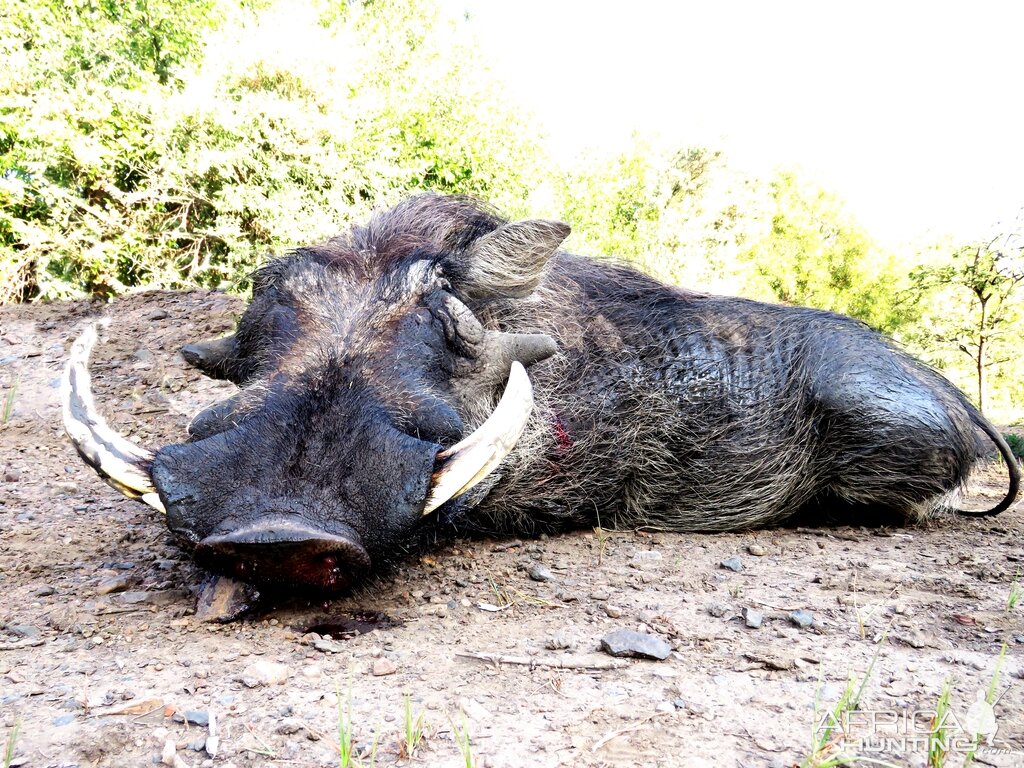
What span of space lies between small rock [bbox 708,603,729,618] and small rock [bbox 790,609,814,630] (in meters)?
0.18

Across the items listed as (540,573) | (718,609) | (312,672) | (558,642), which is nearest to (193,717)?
(312,672)

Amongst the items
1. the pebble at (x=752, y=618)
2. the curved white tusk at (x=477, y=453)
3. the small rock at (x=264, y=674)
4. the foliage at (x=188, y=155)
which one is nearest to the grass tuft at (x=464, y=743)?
the small rock at (x=264, y=674)

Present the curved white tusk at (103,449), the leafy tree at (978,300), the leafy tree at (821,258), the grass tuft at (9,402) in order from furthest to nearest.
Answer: the leafy tree at (821,258)
the leafy tree at (978,300)
the grass tuft at (9,402)
the curved white tusk at (103,449)

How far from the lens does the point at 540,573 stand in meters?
2.60

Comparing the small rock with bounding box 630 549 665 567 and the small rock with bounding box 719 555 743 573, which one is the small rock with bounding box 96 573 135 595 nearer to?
the small rock with bounding box 630 549 665 567

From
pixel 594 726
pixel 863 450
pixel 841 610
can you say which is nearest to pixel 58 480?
pixel 594 726

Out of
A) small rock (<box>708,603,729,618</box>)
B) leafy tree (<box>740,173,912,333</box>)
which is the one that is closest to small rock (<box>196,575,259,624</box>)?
small rock (<box>708,603,729,618</box>)

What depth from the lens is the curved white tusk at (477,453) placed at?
2004 mm

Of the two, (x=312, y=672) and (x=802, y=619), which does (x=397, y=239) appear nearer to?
(x=312, y=672)

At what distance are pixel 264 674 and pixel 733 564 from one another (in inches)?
67.8

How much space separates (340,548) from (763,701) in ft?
3.24

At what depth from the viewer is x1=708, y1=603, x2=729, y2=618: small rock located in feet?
7.30

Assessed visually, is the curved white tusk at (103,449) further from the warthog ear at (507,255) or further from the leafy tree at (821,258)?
the leafy tree at (821,258)

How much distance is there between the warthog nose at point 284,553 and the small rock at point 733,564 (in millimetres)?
1432
